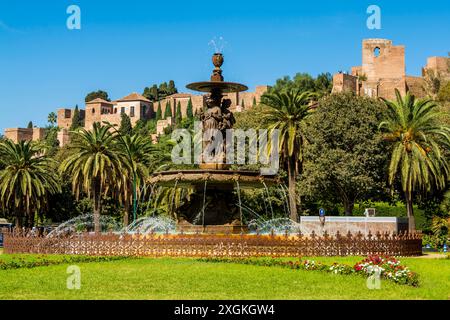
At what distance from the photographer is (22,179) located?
46688 millimetres

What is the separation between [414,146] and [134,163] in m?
18.0

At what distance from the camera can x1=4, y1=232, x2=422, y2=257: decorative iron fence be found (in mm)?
22047

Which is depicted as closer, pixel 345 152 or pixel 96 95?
pixel 345 152

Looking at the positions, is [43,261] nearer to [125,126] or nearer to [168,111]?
[125,126]

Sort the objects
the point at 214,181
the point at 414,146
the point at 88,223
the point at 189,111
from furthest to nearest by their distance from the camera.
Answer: the point at 189,111 → the point at 88,223 → the point at 414,146 → the point at 214,181

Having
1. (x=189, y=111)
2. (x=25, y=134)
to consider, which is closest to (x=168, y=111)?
(x=189, y=111)

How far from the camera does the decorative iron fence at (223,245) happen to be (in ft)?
72.3

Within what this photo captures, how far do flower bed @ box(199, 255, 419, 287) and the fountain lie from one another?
4598 mm

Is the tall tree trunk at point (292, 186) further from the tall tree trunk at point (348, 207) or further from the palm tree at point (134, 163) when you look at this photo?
the palm tree at point (134, 163)

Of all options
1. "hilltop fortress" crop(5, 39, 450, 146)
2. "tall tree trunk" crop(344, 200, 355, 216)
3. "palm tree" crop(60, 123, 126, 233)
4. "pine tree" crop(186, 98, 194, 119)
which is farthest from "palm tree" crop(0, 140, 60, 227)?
"pine tree" crop(186, 98, 194, 119)

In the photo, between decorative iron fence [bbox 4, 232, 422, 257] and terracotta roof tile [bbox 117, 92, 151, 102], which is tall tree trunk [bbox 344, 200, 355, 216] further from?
terracotta roof tile [bbox 117, 92, 151, 102]

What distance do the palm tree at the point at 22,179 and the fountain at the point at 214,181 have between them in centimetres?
2326
